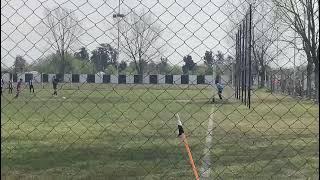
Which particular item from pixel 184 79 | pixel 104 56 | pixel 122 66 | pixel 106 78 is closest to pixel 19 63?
pixel 104 56

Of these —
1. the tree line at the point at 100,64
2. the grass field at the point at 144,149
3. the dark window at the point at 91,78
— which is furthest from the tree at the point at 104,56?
the grass field at the point at 144,149

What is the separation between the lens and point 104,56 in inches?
192

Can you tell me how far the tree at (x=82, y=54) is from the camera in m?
4.87

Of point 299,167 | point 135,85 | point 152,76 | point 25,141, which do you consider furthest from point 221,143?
point 152,76

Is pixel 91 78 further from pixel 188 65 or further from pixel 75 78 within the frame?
pixel 188 65

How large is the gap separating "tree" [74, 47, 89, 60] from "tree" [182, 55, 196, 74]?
938mm

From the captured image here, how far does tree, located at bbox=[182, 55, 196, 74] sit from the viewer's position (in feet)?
16.6

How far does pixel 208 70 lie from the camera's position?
5711mm

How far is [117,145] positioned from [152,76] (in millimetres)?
5184

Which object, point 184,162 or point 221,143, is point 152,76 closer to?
point 184,162

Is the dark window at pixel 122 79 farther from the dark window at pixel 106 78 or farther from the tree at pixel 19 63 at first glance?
the tree at pixel 19 63

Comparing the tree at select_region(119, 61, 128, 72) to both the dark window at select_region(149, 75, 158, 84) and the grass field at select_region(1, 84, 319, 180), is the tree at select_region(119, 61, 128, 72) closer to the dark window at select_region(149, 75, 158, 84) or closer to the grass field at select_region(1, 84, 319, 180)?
the dark window at select_region(149, 75, 158, 84)

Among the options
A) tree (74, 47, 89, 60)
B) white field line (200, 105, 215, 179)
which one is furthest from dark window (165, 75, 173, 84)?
Answer: white field line (200, 105, 215, 179)

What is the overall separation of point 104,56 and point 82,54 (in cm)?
23
